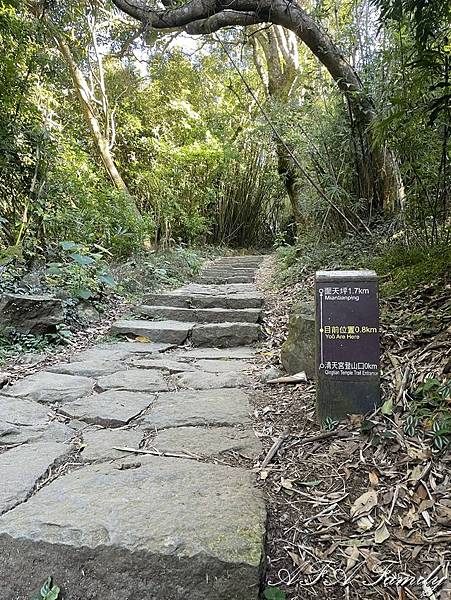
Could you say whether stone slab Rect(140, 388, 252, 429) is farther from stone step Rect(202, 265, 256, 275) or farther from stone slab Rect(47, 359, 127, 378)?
stone step Rect(202, 265, 256, 275)

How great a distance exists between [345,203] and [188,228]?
3440 millimetres

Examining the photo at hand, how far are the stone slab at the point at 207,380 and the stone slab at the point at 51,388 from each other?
0.44 metres

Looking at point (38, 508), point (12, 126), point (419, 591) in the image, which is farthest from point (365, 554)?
point (12, 126)

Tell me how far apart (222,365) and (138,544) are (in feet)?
5.20

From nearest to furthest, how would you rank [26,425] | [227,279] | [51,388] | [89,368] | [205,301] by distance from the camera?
1. [26,425]
2. [51,388]
3. [89,368]
4. [205,301]
5. [227,279]

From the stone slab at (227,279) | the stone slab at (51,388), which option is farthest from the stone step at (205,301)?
the stone slab at (51,388)

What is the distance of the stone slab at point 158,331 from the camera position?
314 cm

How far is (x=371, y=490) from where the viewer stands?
124cm

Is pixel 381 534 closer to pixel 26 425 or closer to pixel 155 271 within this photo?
pixel 26 425

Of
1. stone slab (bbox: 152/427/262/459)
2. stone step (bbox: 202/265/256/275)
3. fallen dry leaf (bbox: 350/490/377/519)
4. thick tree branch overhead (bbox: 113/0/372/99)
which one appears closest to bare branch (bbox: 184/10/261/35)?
thick tree branch overhead (bbox: 113/0/372/99)

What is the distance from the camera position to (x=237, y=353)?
286 cm

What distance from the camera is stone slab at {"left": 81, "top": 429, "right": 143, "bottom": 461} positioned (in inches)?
57.3

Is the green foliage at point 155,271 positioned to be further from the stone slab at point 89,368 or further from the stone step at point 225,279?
the stone slab at point 89,368

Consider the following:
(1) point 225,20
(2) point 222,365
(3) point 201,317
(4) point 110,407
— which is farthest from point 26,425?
(1) point 225,20
